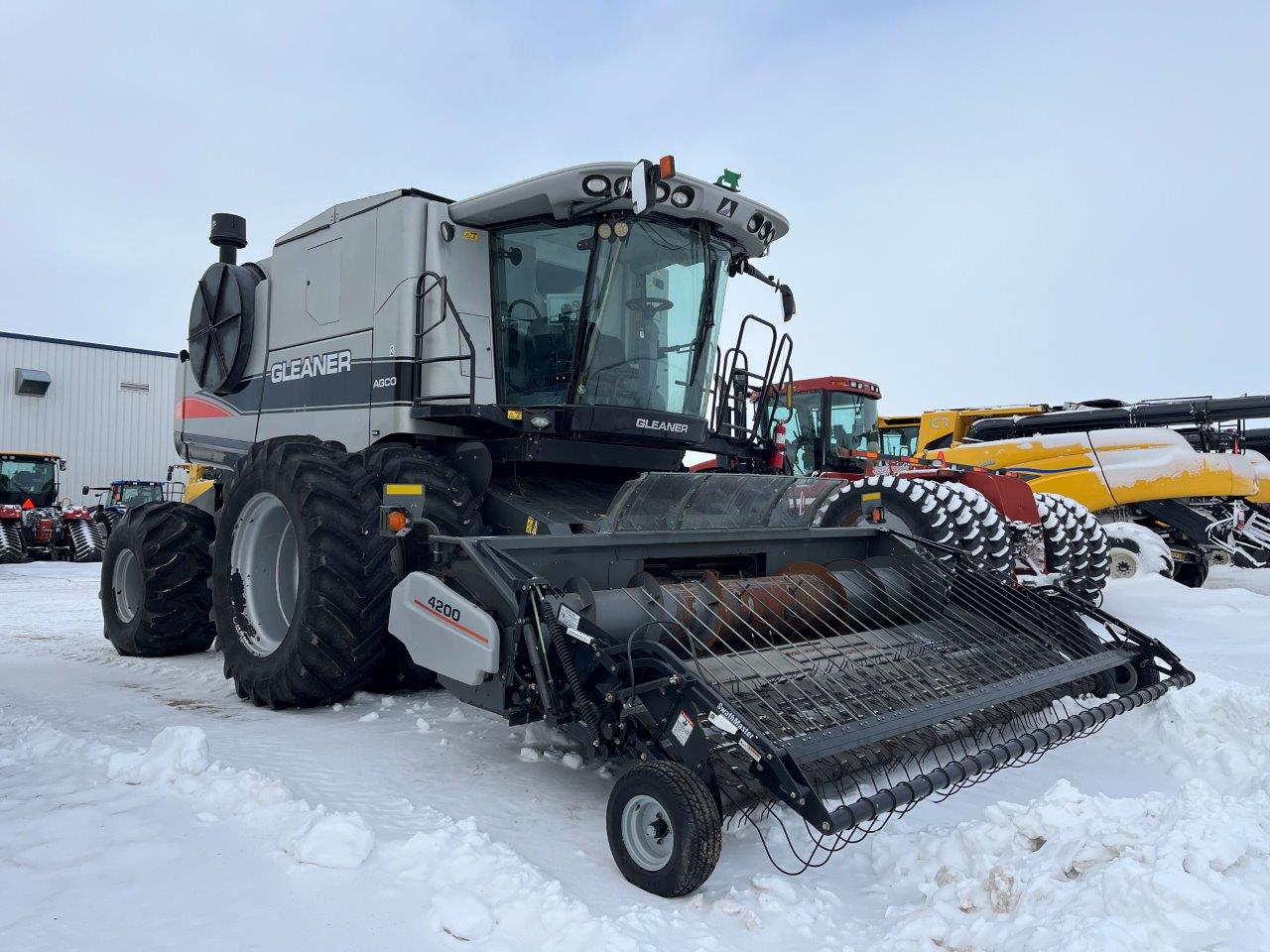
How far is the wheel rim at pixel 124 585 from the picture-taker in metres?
6.51

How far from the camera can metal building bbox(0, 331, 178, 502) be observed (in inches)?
901

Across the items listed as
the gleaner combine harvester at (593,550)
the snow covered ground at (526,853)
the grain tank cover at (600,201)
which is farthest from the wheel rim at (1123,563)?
the grain tank cover at (600,201)

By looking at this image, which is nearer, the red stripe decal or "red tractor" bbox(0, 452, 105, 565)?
the red stripe decal

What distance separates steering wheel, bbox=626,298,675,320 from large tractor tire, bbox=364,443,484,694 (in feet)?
4.34

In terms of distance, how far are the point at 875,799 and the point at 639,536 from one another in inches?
69.0

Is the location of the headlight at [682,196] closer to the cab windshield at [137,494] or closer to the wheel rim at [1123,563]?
the wheel rim at [1123,563]

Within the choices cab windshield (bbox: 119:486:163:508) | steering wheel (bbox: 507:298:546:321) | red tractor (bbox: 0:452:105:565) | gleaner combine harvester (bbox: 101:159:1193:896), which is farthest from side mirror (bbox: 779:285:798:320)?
cab windshield (bbox: 119:486:163:508)

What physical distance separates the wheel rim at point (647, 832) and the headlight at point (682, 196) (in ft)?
10.6

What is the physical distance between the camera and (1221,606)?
26.9 feet

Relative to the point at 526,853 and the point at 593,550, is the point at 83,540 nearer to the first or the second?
the point at 593,550

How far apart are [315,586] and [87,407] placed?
23.7 meters

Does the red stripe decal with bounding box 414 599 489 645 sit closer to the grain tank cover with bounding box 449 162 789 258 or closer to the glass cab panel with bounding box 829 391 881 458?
the grain tank cover with bounding box 449 162 789 258

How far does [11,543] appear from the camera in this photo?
54.5ft

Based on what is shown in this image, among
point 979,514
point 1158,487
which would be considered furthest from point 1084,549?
point 1158,487
